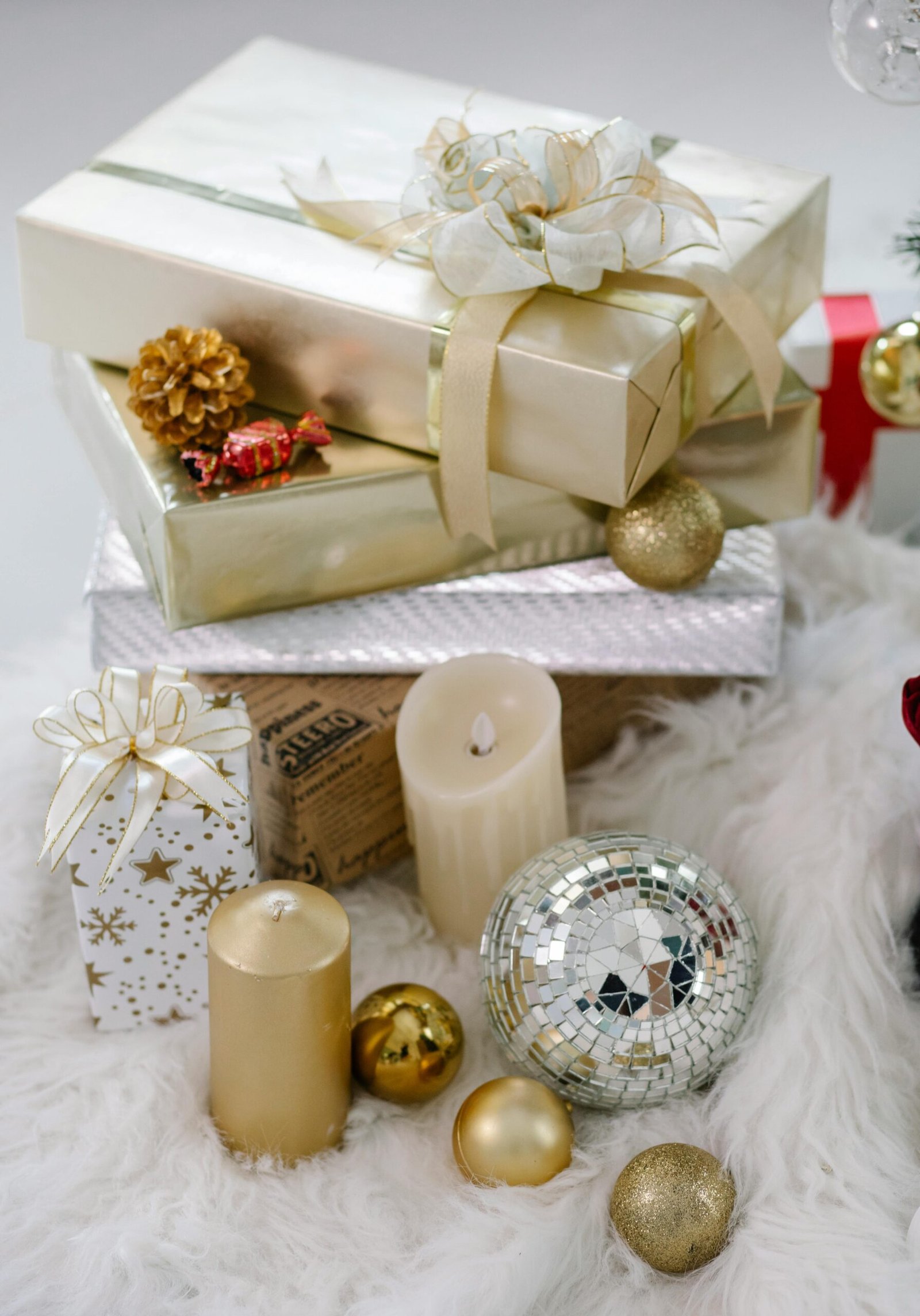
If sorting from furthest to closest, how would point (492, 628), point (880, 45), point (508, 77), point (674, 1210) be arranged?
1. point (508, 77)
2. point (492, 628)
3. point (880, 45)
4. point (674, 1210)

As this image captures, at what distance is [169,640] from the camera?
759 millimetres

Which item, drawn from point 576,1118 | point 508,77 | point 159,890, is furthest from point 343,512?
point 508,77

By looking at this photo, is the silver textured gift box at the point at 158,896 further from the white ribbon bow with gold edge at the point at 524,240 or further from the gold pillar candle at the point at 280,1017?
the white ribbon bow with gold edge at the point at 524,240

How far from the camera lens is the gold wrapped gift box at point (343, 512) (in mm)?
711

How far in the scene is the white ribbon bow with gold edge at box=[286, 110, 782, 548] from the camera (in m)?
0.68

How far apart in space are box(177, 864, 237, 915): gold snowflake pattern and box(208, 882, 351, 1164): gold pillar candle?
5 cm

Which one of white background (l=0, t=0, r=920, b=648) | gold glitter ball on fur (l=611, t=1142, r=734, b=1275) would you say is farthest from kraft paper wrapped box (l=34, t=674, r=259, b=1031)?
white background (l=0, t=0, r=920, b=648)

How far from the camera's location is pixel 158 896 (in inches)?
24.7

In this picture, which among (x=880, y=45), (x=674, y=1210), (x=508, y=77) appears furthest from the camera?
(x=508, y=77)

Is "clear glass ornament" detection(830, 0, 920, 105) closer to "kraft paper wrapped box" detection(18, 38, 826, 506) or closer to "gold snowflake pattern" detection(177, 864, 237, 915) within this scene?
"kraft paper wrapped box" detection(18, 38, 826, 506)

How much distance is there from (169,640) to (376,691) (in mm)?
119

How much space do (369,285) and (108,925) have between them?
35 centimetres

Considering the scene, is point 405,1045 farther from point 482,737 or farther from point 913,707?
point 913,707

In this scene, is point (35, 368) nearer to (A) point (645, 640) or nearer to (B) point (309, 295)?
(B) point (309, 295)
